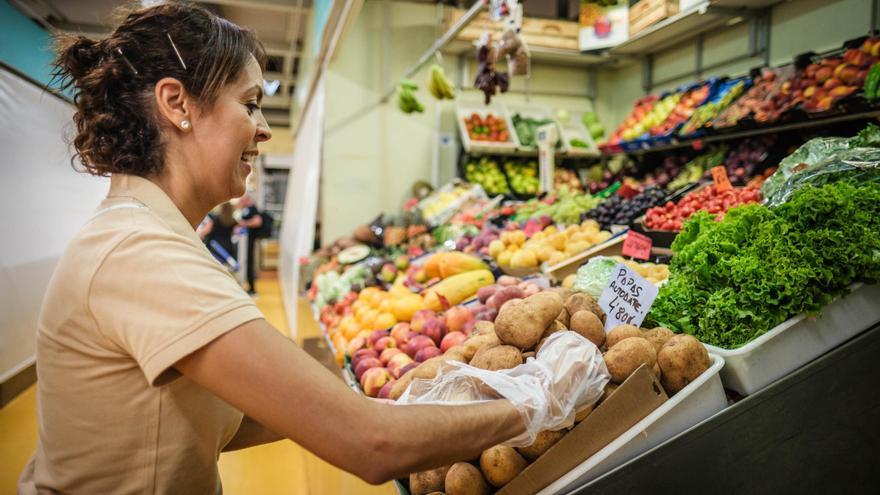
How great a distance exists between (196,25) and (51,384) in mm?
812

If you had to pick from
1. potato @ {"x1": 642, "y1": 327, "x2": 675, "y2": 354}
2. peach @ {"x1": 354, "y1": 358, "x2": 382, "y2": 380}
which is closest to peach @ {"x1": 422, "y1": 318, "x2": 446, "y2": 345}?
peach @ {"x1": 354, "y1": 358, "x2": 382, "y2": 380}

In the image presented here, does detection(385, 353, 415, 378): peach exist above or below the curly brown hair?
below

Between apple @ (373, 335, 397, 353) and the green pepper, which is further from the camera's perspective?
the green pepper

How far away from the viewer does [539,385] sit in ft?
4.14

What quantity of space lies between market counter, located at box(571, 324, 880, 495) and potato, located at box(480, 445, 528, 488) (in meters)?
0.16

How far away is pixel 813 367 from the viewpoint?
1568mm

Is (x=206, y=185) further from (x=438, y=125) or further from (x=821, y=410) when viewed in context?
(x=438, y=125)

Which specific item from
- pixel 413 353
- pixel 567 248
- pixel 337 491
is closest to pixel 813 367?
pixel 413 353

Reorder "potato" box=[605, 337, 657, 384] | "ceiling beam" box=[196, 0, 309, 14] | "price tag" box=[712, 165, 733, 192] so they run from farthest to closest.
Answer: "ceiling beam" box=[196, 0, 309, 14]
"price tag" box=[712, 165, 733, 192]
"potato" box=[605, 337, 657, 384]

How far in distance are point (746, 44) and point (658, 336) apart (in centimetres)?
571

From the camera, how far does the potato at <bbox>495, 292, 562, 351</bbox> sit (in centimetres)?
157

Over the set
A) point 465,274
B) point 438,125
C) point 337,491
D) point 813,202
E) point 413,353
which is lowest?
point 337,491

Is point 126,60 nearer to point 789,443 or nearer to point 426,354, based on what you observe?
point 426,354

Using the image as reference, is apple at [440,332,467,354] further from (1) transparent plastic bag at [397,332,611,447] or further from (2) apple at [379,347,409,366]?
(1) transparent plastic bag at [397,332,611,447]
